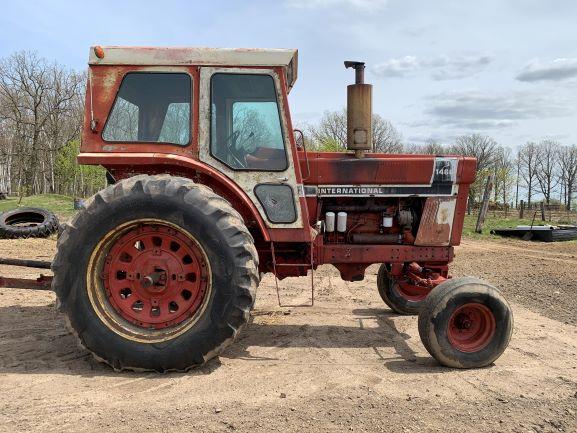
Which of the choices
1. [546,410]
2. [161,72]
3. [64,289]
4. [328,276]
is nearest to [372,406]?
[546,410]

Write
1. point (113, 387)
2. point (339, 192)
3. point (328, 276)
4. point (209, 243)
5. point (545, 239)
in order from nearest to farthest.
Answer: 1. point (113, 387)
2. point (209, 243)
3. point (339, 192)
4. point (328, 276)
5. point (545, 239)

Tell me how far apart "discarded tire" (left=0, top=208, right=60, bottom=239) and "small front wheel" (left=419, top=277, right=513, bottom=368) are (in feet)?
31.8

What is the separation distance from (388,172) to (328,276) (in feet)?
13.2

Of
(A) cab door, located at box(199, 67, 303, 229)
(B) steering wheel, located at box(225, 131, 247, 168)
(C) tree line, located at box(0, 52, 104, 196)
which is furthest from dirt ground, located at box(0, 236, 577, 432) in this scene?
(C) tree line, located at box(0, 52, 104, 196)

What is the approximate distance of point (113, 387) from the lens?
12.1 feet

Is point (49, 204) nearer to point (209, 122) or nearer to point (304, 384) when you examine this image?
point (209, 122)

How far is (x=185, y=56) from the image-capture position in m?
4.36

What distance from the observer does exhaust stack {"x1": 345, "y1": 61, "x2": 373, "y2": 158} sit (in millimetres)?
4801

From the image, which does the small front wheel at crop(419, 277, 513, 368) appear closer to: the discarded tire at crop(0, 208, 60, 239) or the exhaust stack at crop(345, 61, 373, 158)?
the exhaust stack at crop(345, 61, 373, 158)

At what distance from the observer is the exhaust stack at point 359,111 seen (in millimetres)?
4801

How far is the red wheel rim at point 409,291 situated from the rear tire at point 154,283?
2.61m

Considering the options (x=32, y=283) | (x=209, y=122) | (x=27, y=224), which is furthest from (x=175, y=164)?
(x=27, y=224)

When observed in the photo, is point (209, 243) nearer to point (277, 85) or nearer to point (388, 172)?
point (277, 85)

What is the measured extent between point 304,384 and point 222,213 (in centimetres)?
143
